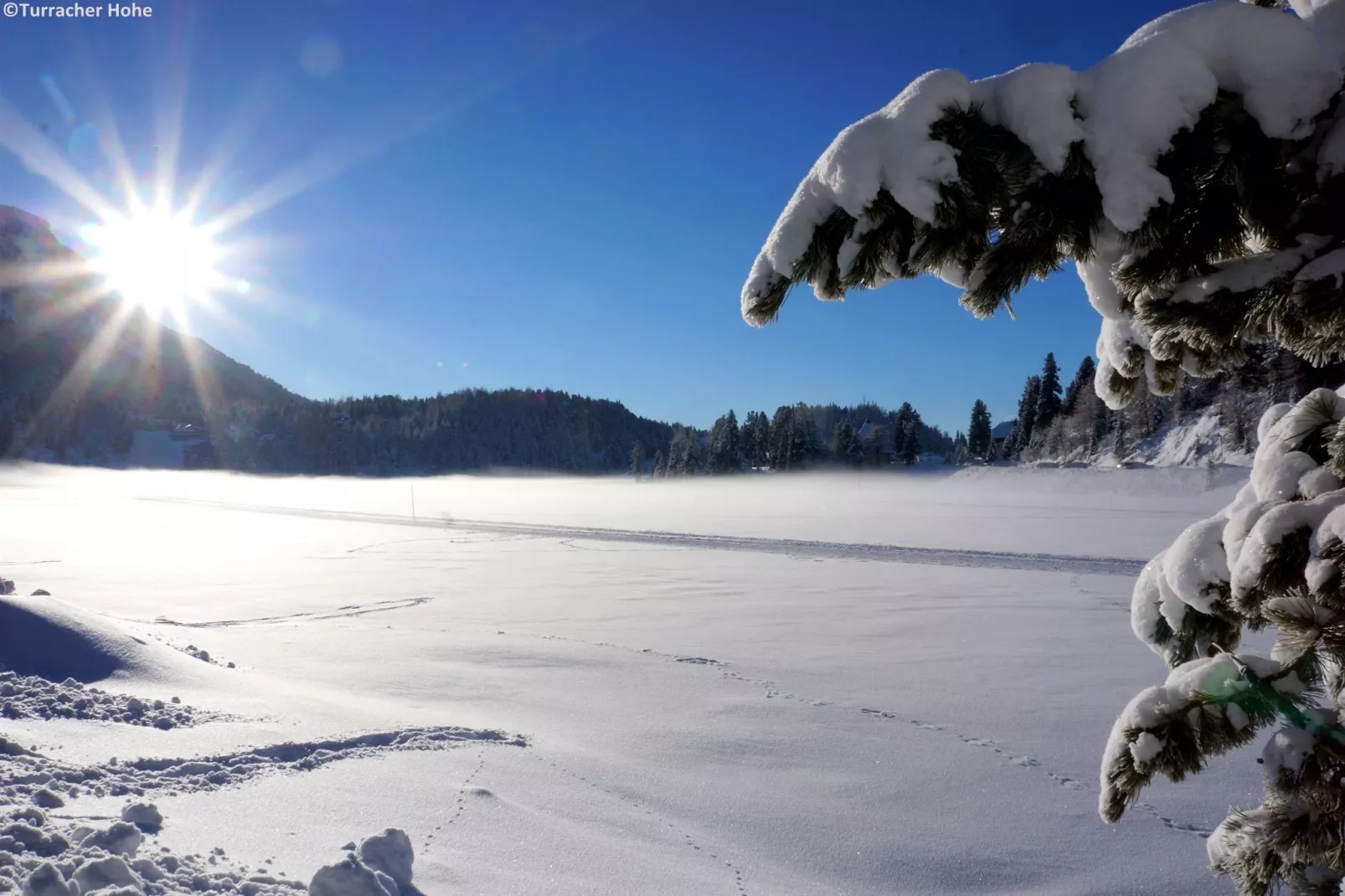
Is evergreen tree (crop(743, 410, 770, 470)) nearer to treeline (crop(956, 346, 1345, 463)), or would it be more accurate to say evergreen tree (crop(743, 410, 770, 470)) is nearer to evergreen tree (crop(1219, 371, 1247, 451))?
treeline (crop(956, 346, 1345, 463))

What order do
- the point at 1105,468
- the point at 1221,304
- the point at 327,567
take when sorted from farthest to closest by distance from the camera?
the point at 1105,468 < the point at 327,567 < the point at 1221,304

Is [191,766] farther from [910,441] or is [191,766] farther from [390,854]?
[910,441]

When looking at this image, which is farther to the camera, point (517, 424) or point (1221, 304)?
point (517, 424)

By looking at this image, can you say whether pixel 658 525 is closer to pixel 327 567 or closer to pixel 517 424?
pixel 327 567

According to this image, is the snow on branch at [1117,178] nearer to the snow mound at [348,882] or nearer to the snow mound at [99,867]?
the snow mound at [348,882]

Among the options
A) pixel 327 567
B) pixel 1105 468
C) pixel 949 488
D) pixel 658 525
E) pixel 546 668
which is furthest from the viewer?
pixel 949 488

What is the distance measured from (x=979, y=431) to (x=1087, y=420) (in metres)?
14.5

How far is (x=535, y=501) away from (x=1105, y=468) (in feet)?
136

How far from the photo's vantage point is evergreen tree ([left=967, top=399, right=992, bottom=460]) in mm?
86188

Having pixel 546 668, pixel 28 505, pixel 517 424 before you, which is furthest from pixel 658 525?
pixel 517 424

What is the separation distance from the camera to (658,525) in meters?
30.7

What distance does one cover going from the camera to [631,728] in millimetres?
6551

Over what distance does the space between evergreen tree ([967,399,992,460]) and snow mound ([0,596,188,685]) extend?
8836cm

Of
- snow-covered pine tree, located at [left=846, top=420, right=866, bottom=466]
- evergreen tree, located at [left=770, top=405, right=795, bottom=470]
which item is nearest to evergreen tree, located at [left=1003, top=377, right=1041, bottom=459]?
snow-covered pine tree, located at [left=846, top=420, right=866, bottom=466]
